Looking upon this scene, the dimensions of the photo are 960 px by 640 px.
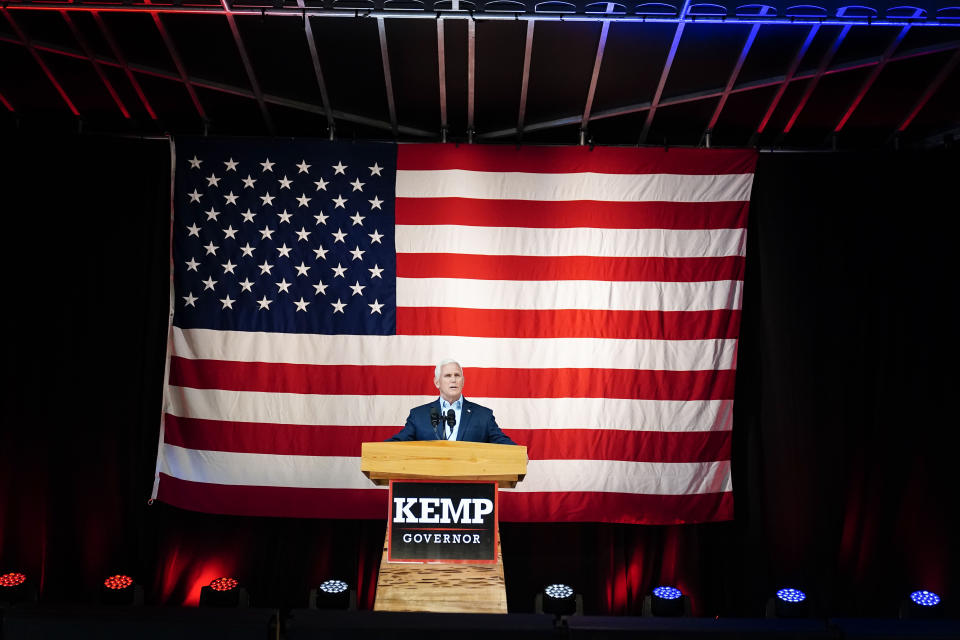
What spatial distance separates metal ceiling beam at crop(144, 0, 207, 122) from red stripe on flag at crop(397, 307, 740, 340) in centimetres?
192

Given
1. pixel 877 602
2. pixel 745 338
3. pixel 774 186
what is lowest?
pixel 877 602

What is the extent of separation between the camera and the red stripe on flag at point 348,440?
5.36 m

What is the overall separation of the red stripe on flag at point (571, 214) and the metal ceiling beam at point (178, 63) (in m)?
1.46

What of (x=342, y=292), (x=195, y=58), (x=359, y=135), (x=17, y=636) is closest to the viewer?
(x=17, y=636)

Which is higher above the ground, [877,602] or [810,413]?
[810,413]

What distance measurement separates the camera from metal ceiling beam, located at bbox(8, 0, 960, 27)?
4.45 metres

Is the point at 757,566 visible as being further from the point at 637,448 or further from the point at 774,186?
the point at 774,186

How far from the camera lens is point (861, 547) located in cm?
558

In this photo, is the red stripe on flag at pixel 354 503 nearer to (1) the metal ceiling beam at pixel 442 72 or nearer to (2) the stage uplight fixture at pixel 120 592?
(2) the stage uplight fixture at pixel 120 592

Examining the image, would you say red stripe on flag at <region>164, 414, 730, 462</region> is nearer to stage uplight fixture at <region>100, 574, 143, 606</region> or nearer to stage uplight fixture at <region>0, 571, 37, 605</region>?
stage uplight fixture at <region>100, 574, 143, 606</region>

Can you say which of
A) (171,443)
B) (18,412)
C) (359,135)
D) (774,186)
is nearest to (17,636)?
(171,443)

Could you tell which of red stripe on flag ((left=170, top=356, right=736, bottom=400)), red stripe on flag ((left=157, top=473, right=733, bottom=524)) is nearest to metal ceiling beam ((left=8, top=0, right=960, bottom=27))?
red stripe on flag ((left=170, top=356, right=736, bottom=400))

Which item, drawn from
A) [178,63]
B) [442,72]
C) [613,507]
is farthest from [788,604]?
[178,63]

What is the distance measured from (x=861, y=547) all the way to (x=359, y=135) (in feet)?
15.1
